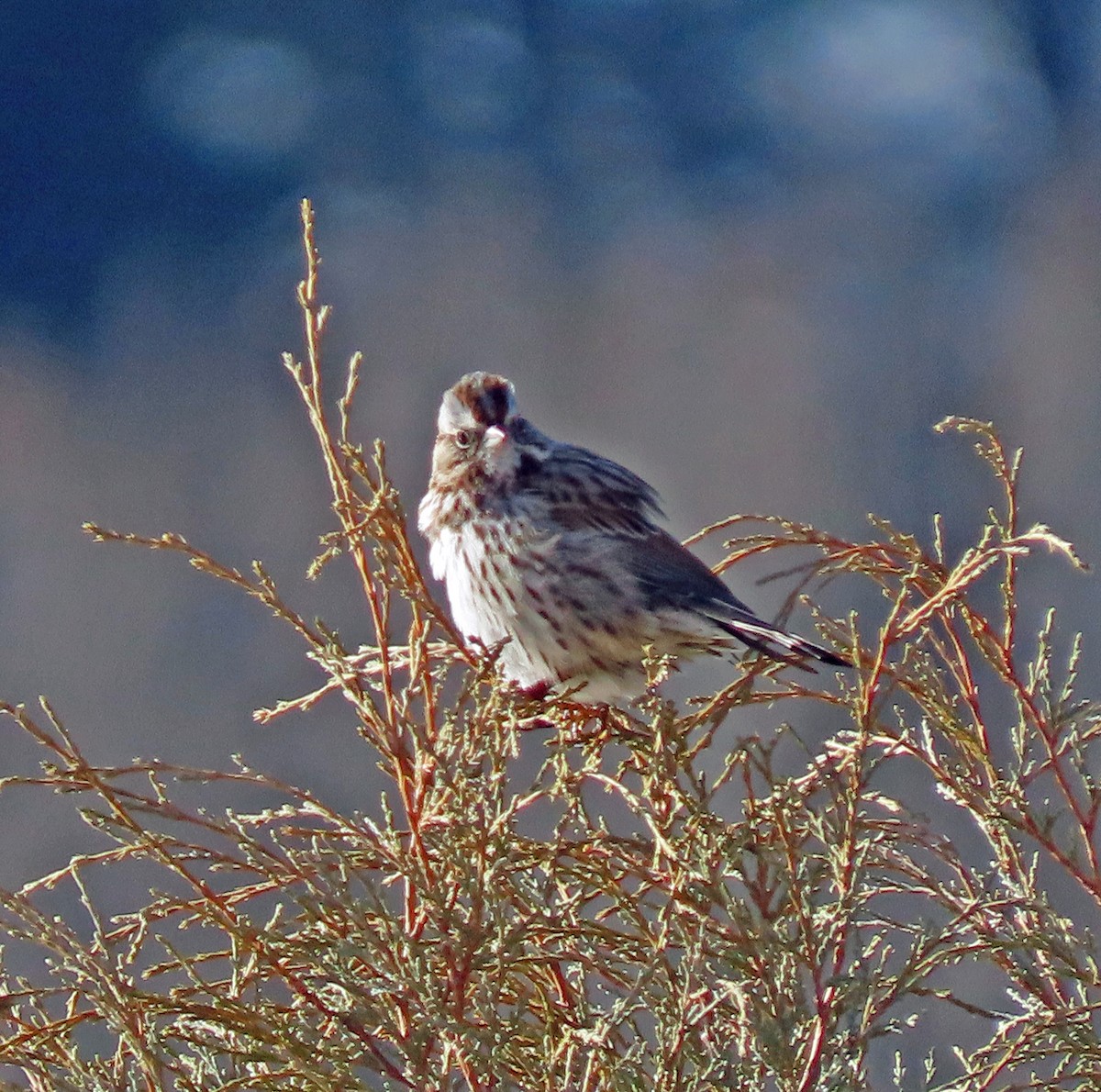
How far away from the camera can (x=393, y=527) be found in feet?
5.49

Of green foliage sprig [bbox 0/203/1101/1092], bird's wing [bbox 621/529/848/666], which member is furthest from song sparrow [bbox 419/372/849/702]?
green foliage sprig [bbox 0/203/1101/1092]

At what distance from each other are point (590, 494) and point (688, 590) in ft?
0.98

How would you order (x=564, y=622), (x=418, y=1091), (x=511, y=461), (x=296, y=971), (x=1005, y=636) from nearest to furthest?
(x=418, y=1091) < (x=296, y=971) < (x=1005, y=636) < (x=564, y=622) < (x=511, y=461)

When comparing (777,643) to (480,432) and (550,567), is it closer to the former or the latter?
(550,567)

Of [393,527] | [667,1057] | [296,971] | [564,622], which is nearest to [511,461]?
[564,622]

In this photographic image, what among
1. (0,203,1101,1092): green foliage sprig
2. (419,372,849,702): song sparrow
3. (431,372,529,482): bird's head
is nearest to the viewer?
(0,203,1101,1092): green foliage sprig

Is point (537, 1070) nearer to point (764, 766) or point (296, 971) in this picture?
point (296, 971)

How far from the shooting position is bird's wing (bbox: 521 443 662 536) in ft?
8.57

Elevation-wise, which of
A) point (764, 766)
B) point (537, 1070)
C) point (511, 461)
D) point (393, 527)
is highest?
point (511, 461)

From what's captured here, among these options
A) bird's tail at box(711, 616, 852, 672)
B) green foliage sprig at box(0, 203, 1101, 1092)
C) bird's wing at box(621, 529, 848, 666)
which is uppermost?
bird's wing at box(621, 529, 848, 666)

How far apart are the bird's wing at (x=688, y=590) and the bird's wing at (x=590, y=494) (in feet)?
0.18

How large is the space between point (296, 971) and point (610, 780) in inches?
16.2

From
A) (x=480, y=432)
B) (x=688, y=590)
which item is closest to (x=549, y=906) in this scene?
(x=688, y=590)

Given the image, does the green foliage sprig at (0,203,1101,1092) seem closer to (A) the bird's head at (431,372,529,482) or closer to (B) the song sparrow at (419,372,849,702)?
(B) the song sparrow at (419,372,849,702)
